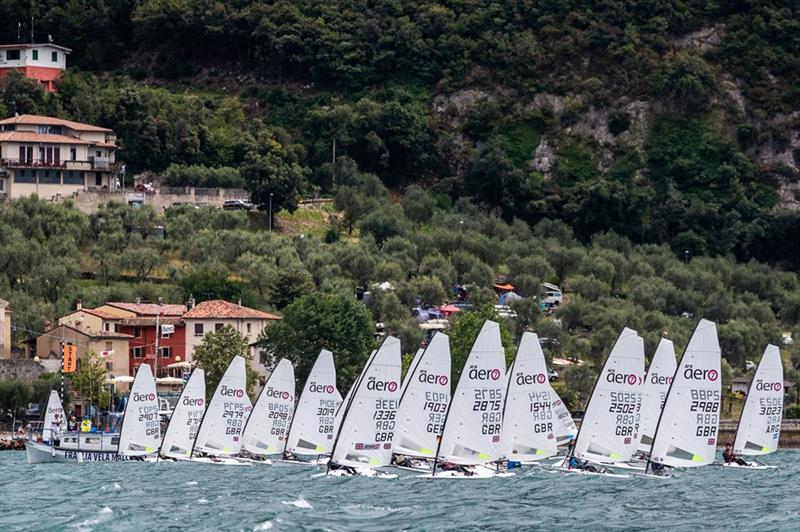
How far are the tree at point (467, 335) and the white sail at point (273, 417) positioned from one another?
27751mm

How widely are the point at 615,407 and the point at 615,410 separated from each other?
0.14 m

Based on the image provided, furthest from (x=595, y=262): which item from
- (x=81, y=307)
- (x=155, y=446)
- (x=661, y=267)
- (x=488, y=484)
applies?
(x=488, y=484)

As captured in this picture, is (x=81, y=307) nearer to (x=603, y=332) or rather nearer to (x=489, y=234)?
(x=603, y=332)

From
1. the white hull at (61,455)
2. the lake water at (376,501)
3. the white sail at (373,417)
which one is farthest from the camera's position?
the white hull at (61,455)

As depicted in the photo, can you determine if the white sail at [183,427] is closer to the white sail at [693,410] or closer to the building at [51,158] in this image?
the white sail at [693,410]

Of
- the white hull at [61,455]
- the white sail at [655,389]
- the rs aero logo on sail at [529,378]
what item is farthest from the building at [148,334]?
the white sail at [655,389]

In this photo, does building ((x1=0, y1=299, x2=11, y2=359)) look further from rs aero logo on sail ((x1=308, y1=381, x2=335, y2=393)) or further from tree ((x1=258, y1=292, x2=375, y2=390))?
rs aero logo on sail ((x1=308, y1=381, x2=335, y2=393))

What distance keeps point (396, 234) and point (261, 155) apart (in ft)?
48.4

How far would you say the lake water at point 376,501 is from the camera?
3036 inches

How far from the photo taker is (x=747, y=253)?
190 meters

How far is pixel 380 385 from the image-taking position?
88250mm

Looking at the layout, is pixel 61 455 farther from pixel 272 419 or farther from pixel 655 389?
pixel 655 389

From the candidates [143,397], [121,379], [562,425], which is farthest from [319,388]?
[121,379]

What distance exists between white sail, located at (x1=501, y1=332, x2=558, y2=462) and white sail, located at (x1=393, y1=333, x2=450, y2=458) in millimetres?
3954
